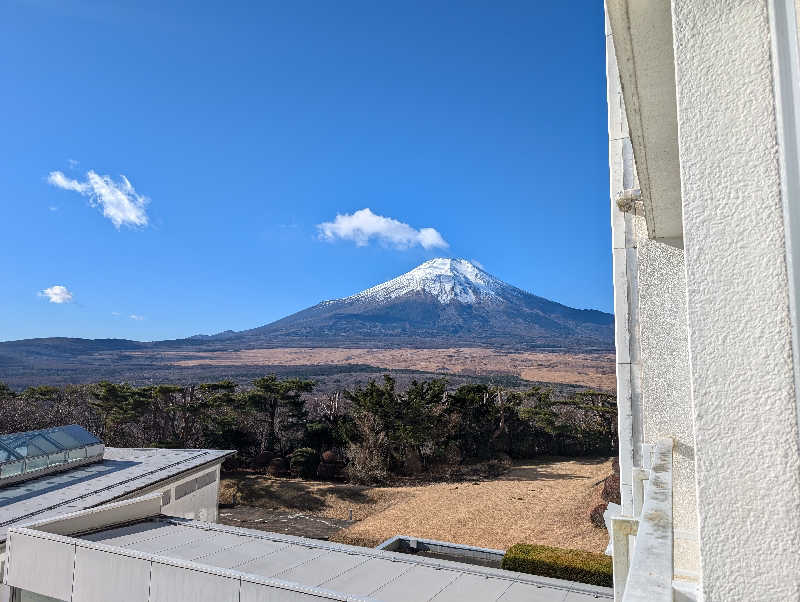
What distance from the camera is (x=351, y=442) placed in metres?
18.5

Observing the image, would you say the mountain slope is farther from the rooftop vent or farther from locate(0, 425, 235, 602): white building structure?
the rooftop vent

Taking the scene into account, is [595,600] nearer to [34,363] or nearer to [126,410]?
[126,410]

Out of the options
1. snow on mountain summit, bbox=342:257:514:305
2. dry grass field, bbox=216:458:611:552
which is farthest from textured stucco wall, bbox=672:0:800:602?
snow on mountain summit, bbox=342:257:514:305

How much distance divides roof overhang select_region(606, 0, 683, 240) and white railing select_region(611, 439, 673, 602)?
1.04 meters

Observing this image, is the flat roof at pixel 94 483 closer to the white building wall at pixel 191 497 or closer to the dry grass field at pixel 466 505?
the white building wall at pixel 191 497

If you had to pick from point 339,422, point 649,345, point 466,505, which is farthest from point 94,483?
point 339,422

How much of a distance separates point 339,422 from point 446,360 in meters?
56.9

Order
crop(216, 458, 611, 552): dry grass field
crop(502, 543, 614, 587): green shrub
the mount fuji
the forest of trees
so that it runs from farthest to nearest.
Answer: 1. the mount fuji
2. the forest of trees
3. crop(216, 458, 611, 552): dry grass field
4. crop(502, 543, 614, 587): green shrub

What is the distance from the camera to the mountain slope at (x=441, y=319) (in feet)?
374

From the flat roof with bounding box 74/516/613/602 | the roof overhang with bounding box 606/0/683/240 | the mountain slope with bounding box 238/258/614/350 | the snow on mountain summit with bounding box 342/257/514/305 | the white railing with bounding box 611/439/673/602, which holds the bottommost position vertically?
the flat roof with bounding box 74/516/613/602

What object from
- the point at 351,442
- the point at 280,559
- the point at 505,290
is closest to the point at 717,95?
the point at 280,559

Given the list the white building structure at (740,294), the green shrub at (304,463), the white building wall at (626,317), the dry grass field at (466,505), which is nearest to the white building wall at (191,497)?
the dry grass field at (466,505)

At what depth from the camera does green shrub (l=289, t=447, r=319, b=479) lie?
18.3 meters

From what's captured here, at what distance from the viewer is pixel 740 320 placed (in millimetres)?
759
